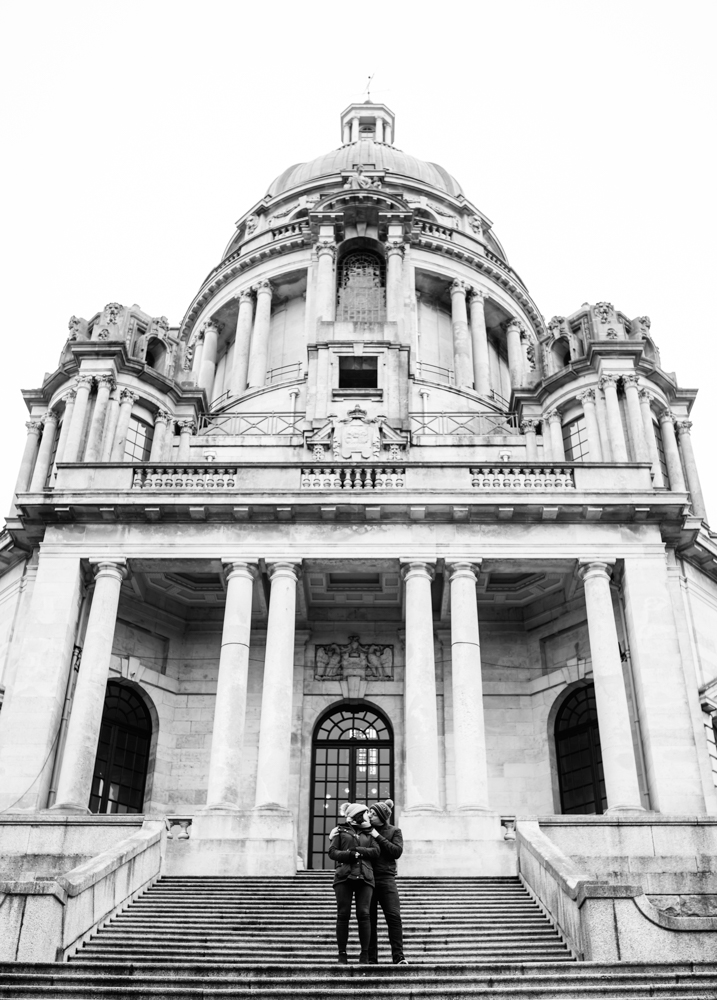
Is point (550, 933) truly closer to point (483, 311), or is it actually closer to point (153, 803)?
point (153, 803)

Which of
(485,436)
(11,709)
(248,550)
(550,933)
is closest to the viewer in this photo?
(550,933)

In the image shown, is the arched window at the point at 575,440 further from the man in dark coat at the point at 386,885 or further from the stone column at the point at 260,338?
the man in dark coat at the point at 386,885

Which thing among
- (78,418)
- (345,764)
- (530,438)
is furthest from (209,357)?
(345,764)

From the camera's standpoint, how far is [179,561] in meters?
25.4

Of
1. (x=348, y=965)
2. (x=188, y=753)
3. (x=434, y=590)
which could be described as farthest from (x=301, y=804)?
(x=348, y=965)

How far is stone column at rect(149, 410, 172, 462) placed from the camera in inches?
1342

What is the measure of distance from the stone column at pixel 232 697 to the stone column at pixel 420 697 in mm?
3847

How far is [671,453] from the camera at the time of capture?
110ft

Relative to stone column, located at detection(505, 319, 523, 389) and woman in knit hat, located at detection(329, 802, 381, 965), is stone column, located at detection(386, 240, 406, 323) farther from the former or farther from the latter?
woman in knit hat, located at detection(329, 802, 381, 965)

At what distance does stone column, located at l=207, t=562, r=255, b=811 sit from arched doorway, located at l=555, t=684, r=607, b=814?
30.5 feet

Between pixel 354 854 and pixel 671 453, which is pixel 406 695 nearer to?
pixel 354 854

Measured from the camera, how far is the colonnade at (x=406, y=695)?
22.2m

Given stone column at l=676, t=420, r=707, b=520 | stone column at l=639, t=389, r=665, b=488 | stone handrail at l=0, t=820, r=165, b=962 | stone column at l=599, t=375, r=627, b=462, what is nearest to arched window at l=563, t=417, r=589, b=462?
stone column at l=599, t=375, r=627, b=462

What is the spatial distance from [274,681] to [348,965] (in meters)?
11.6
